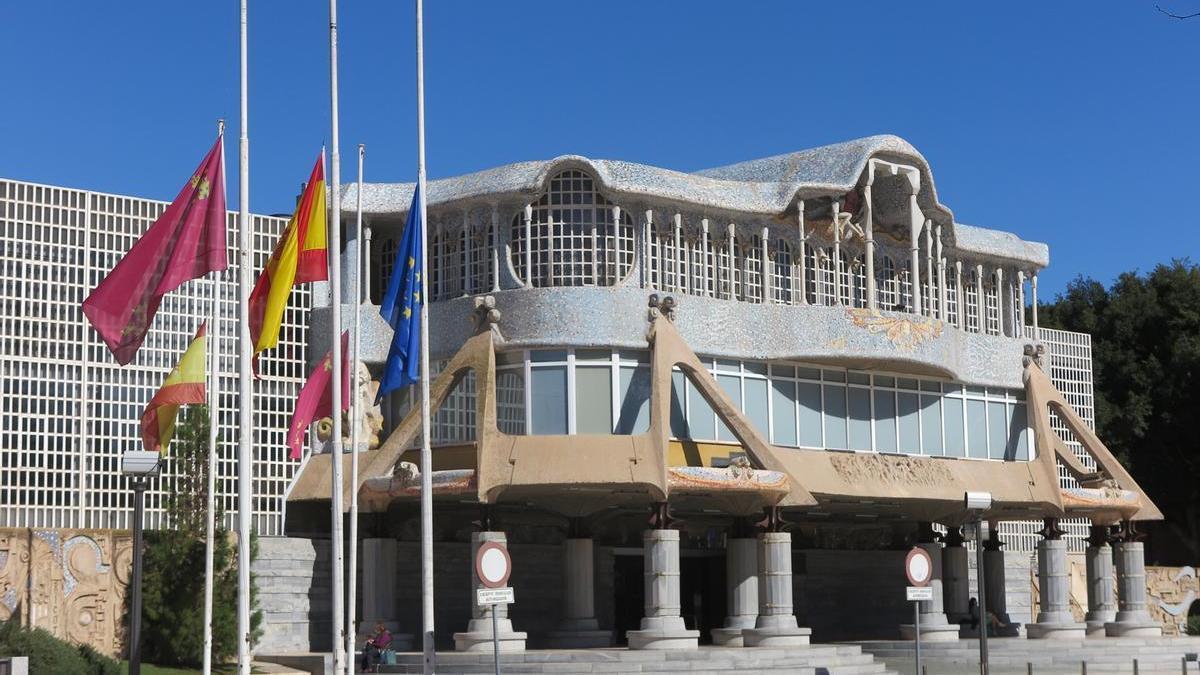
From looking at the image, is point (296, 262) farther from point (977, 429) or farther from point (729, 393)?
point (977, 429)

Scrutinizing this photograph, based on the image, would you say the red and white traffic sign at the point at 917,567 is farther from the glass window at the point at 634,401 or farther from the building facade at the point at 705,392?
the glass window at the point at 634,401

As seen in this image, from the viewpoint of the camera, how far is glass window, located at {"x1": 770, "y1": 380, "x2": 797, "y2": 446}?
4534cm

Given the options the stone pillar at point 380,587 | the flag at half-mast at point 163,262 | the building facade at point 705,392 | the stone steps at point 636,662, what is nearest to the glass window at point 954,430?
the building facade at point 705,392

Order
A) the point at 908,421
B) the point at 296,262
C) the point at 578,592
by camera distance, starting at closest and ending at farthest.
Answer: the point at 296,262, the point at 578,592, the point at 908,421

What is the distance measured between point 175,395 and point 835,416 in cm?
2173

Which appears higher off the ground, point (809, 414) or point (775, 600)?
point (809, 414)

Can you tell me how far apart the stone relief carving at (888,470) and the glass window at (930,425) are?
186 centimetres

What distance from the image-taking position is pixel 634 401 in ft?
140

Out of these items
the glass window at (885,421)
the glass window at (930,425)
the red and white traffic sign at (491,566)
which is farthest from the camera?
the glass window at (930,425)

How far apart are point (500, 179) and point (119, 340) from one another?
18315 millimetres

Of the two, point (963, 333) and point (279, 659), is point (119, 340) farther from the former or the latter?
point (963, 333)

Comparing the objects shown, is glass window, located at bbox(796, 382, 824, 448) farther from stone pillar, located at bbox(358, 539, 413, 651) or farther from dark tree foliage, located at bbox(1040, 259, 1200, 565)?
dark tree foliage, located at bbox(1040, 259, 1200, 565)

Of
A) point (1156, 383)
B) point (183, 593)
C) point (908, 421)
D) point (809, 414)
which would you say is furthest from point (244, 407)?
point (1156, 383)

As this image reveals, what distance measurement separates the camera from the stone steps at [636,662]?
3738cm
